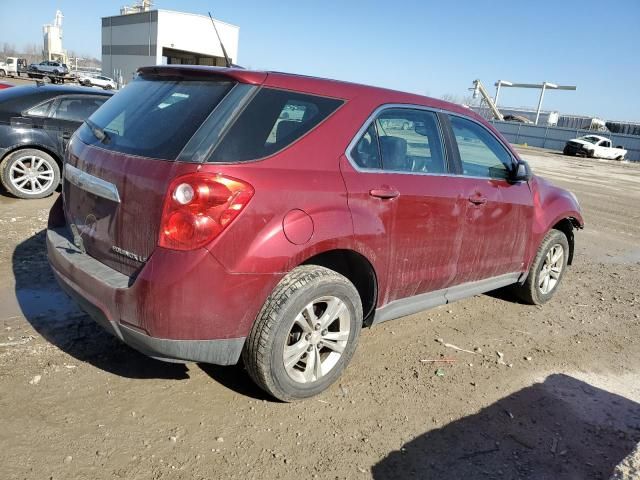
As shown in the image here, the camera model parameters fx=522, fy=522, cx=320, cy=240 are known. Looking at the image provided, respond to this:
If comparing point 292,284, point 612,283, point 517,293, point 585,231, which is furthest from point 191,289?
point 585,231

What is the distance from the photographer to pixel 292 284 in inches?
111

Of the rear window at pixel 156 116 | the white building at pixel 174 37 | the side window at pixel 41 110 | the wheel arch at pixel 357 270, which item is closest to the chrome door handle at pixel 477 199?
the wheel arch at pixel 357 270

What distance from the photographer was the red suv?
8.30ft

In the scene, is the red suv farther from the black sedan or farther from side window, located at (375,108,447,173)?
the black sedan

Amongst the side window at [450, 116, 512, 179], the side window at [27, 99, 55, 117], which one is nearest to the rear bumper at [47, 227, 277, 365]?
the side window at [450, 116, 512, 179]

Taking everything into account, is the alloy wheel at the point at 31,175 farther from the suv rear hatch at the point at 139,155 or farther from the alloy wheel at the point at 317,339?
the alloy wheel at the point at 317,339

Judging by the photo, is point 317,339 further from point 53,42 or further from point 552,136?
point 53,42

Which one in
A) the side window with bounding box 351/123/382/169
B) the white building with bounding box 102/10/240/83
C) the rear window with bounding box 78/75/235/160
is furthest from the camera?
the white building with bounding box 102/10/240/83

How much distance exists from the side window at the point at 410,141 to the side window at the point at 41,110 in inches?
229

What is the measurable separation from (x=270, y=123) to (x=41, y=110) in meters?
5.87

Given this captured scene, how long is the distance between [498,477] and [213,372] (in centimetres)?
179

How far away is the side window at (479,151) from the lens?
3943 millimetres

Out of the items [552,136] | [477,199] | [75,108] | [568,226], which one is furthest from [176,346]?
[552,136]

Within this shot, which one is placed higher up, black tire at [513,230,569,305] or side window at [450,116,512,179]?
side window at [450,116,512,179]
